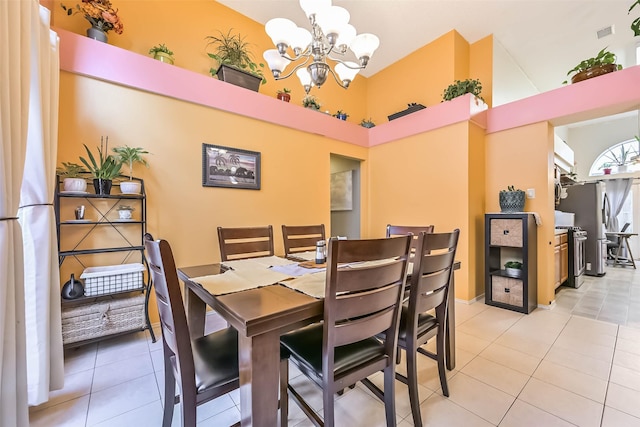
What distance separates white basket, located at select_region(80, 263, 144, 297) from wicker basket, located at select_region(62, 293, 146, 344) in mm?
116

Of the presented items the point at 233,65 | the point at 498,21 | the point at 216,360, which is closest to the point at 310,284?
the point at 216,360

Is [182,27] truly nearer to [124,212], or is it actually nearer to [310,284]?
[124,212]

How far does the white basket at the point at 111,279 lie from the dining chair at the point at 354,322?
158 cm

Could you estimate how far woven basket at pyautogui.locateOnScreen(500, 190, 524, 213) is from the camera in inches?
118

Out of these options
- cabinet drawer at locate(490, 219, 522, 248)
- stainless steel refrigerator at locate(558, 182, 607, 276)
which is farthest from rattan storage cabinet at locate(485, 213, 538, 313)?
stainless steel refrigerator at locate(558, 182, 607, 276)

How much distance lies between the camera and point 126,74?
224cm

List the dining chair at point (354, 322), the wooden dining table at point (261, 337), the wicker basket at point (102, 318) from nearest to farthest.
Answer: the wooden dining table at point (261, 337)
the dining chair at point (354, 322)
the wicker basket at point (102, 318)

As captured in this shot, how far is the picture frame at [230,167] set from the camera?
8.80 feet

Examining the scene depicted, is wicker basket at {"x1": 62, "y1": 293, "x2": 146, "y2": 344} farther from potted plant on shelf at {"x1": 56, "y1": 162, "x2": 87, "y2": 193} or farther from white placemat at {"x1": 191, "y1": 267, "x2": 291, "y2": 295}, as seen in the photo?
white placemat at {"x1": 191, "y1": 267, "x2": 291, "y2": 295}

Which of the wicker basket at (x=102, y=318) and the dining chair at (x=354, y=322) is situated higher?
the dining chair at (x=354, y=322)

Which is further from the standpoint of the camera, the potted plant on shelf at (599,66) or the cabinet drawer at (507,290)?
the cabinet drawer at (507,290)

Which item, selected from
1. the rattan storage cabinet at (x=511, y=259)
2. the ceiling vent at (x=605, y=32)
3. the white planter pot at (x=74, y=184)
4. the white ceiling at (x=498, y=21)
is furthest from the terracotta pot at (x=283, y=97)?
the ceiling vent at (x=605, y=32)

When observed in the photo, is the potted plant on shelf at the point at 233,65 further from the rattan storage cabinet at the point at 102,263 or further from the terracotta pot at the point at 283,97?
the rattan storage cabinet at the point at 102,263

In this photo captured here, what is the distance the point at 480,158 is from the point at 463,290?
1.70 metres
